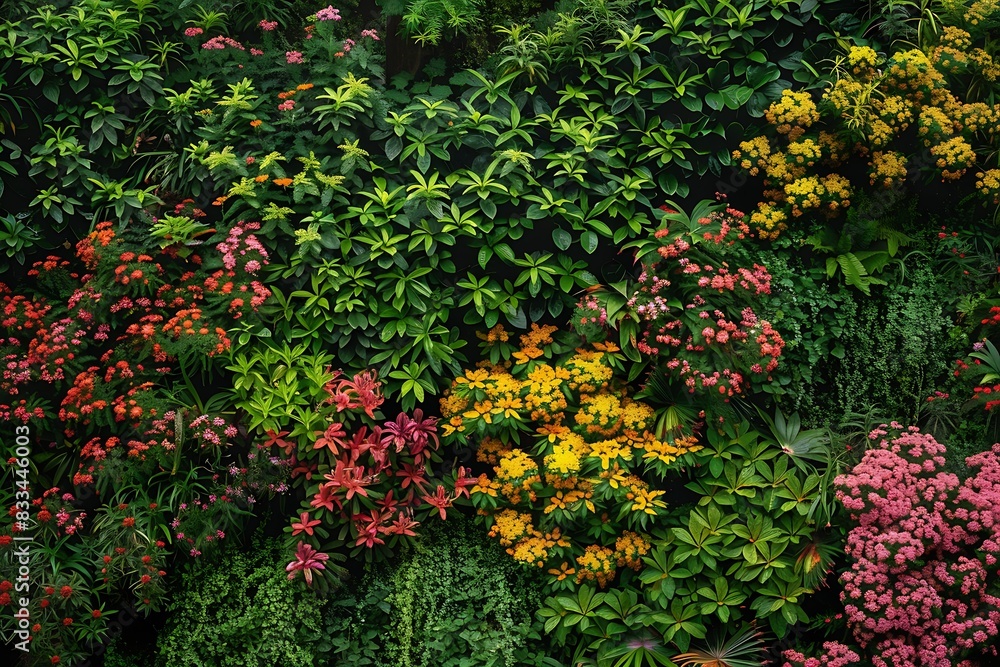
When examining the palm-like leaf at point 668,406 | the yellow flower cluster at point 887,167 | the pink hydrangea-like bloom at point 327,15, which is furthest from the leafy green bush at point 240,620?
the yellow flower cluster at point 887,167

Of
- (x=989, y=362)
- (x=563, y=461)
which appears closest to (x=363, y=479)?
(x=563, y=461)

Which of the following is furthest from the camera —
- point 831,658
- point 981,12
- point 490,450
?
point 981,12

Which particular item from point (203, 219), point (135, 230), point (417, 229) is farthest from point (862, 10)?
point (135, 230)

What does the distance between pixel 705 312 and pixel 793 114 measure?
1567 mm

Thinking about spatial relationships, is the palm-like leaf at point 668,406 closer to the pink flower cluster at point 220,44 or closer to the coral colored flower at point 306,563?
the coral colored flower at point 306,563

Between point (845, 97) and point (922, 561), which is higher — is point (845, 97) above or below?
above

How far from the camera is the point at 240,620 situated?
5293 mm

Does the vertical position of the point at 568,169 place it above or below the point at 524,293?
above

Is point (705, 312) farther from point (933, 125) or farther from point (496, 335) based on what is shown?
point (933, 125)

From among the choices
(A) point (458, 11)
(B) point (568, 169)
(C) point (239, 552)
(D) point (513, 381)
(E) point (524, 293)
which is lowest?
(C) point (239, 552)

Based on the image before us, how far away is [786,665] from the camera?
512 centimetres

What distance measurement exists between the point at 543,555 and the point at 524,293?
1.79m

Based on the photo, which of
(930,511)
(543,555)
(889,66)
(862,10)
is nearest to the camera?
(930,511)

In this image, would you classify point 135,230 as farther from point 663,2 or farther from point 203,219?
point 663,2
